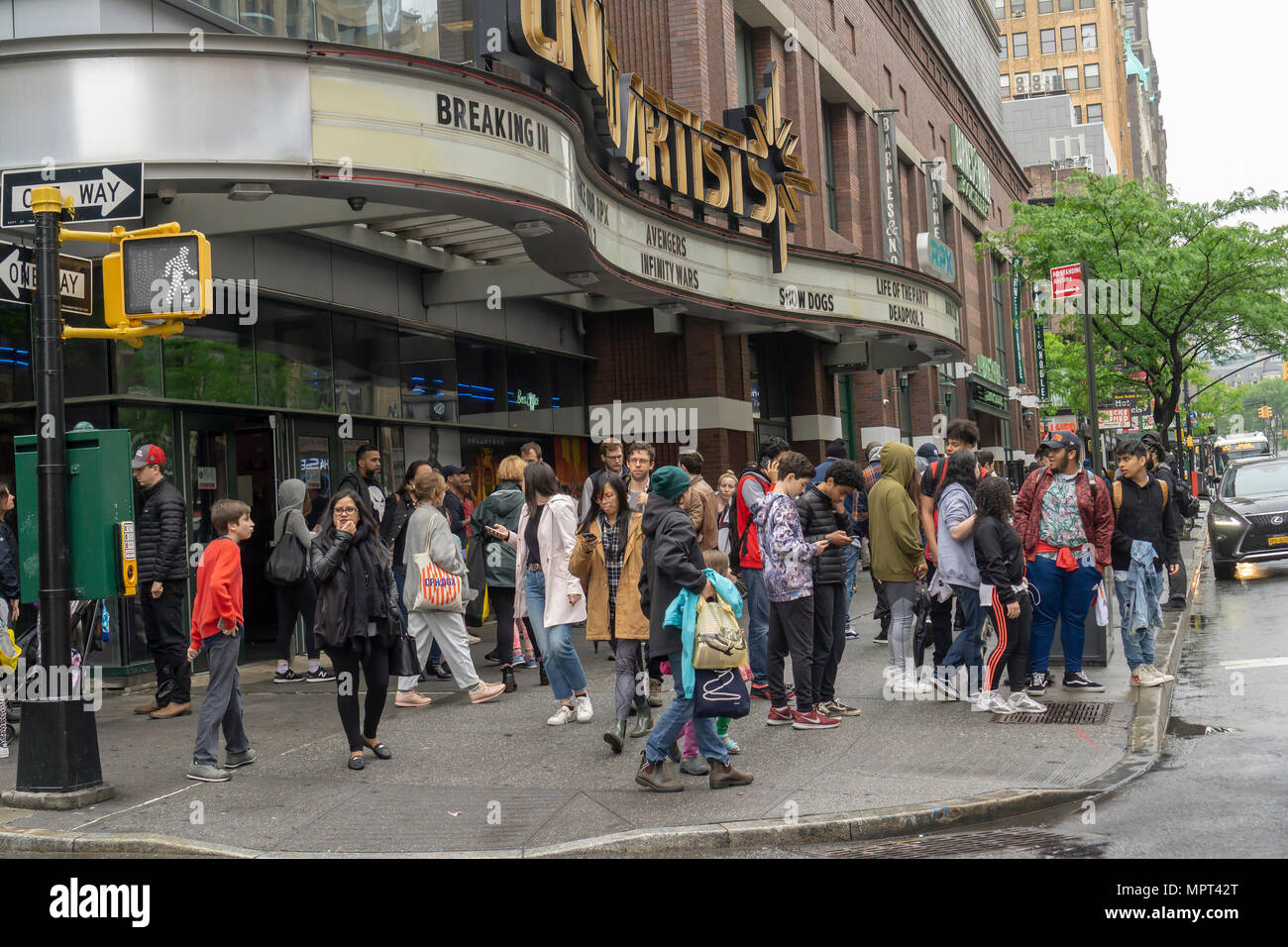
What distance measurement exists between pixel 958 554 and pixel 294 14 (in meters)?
8.10

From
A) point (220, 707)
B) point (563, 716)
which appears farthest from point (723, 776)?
point (220, 707)

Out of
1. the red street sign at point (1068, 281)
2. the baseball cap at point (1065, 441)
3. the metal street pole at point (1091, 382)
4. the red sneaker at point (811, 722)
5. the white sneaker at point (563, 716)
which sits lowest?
the red sneaker at point (811, 722)

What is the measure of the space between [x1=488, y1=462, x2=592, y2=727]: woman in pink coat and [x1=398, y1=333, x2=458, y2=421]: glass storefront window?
5897mm

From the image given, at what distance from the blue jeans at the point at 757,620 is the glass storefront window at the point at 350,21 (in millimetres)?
6636

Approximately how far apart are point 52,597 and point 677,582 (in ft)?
11.7

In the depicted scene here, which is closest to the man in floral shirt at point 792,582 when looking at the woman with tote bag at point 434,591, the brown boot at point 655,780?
the brown boot at point 655,780

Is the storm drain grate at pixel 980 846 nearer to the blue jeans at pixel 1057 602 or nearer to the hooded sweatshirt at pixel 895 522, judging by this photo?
the blue jeans at pixel 1057 602

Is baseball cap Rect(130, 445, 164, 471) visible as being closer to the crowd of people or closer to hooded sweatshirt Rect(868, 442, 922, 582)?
the crowd of people

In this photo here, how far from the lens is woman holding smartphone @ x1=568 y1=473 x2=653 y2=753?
7.82m

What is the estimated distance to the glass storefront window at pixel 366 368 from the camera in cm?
1369

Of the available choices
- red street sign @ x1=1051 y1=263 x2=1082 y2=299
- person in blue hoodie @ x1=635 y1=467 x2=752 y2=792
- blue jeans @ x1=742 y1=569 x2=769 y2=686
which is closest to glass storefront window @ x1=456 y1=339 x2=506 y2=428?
blue jeans @ x1=742 y1=569 x2=769 y2=686

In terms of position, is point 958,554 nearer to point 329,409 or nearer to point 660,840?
point 660,840

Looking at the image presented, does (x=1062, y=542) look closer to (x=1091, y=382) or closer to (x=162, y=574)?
(x=1091, y=382)

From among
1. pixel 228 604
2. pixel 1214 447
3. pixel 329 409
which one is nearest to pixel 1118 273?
pixel 329 409
